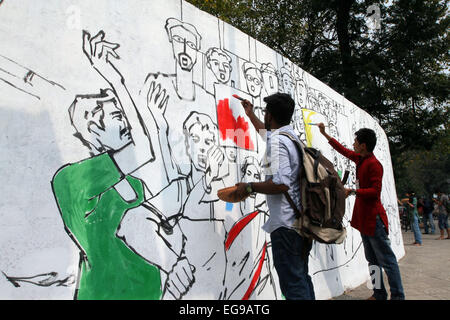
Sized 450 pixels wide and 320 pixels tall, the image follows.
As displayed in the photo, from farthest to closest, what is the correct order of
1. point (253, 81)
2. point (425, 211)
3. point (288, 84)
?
point (425, 211), point (288, 84), point (253, 81)

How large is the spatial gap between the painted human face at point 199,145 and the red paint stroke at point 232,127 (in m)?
0.20

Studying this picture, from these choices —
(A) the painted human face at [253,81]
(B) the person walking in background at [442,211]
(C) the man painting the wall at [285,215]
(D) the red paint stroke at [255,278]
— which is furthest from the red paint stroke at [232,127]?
(B) the person walking in background at [442,211]

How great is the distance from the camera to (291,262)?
89.4 inches

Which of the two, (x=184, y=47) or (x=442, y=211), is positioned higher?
(x=184, y=47)

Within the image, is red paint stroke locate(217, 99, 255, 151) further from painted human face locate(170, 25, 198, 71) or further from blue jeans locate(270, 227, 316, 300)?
blue jeans locate(270, 227, 316, 300)

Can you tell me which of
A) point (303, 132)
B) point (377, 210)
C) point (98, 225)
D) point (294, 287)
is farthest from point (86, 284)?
point (303, 132)

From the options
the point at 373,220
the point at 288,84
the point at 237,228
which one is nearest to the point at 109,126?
the point at 237,228

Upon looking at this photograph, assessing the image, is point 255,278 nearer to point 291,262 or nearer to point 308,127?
point 291,262

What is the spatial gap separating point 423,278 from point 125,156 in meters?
5.04

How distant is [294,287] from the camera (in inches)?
88.1

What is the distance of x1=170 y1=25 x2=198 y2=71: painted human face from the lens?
9.18 ft

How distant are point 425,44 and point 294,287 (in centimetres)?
1719

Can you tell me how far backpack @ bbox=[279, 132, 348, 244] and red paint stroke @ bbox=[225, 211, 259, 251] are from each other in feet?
2.61
